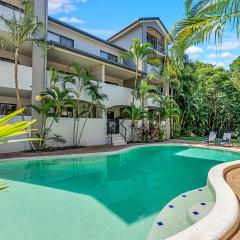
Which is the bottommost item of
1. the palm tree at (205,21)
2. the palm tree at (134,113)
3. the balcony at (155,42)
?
the palm tree at (134,113)

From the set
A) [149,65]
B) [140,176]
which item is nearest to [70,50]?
[140,176]

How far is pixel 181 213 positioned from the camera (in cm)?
598

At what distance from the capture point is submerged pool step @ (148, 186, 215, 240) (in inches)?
202

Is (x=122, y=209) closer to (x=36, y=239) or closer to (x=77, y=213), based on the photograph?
(x=77, y=213)

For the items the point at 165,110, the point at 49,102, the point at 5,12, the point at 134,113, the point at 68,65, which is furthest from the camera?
the point at 165,110

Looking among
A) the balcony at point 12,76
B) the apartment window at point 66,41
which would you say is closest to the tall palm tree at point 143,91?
the apartment window at point 66,41

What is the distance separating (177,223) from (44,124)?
11789 mm

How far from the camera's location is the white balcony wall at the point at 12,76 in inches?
533

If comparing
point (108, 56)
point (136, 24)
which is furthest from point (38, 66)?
point (136, 24)

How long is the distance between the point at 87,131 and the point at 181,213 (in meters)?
13.4

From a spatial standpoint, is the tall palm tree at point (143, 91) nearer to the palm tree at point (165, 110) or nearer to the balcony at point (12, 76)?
the palm tree at point (165, 110)

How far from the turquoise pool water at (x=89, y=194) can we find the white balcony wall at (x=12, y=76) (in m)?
5.15

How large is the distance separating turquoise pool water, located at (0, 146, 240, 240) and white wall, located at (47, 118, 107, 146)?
400 cm

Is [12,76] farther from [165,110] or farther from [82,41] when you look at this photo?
[165,110]
